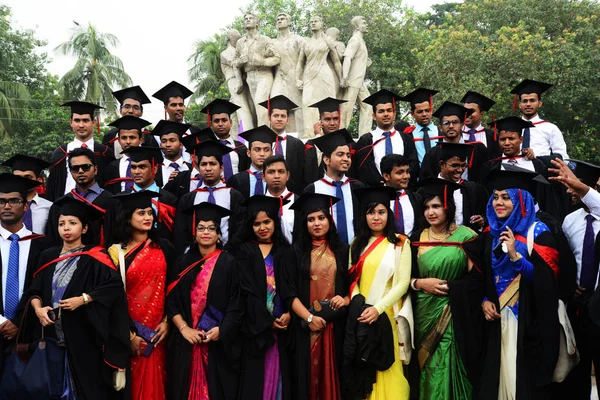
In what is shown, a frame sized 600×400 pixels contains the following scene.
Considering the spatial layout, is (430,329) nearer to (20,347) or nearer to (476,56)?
(20,347)

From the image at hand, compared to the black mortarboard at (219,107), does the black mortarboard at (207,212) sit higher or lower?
lower

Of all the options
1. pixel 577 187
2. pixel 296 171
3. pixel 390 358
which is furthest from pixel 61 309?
pixel 577 187

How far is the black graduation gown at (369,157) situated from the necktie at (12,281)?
11.8 feet

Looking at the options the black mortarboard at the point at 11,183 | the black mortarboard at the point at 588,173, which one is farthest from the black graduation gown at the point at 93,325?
the black mortarboard at the point at 588,173

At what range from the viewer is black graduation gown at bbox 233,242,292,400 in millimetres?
4934

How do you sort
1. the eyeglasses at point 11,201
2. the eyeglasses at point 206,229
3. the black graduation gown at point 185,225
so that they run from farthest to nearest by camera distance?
1. the black graduation gown at point 185,225
2. the eyeglasses at point 11,201
3. the eyeglasses at point 206,229

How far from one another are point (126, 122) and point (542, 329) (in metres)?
4.80

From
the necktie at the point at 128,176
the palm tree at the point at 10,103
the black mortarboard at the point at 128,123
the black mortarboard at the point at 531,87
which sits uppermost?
the palm tree at the point at 10,103

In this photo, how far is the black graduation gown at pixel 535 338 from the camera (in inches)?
180

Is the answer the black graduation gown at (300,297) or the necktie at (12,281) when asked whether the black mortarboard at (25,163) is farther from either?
the black graduation gown at (300,297)

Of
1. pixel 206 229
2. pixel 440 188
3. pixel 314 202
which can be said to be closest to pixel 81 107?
pixel 206 229

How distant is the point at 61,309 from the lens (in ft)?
15.4

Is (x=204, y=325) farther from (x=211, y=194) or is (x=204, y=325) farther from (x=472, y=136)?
(x=472, y=136)

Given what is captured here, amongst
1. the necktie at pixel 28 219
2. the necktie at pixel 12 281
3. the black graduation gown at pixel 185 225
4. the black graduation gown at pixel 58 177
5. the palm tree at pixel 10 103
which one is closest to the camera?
the necktie at pixel 12 281
